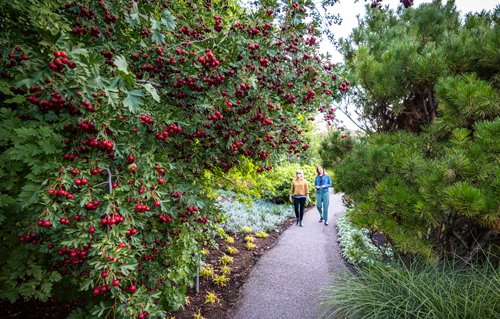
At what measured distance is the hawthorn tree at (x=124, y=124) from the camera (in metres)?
1.63

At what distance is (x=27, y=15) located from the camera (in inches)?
85.4

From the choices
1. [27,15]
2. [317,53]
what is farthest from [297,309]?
[27,15]

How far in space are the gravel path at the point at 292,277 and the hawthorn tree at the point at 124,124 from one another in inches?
57.9

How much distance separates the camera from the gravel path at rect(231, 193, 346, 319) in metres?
3.81

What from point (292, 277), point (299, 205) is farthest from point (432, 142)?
point (299, 205)

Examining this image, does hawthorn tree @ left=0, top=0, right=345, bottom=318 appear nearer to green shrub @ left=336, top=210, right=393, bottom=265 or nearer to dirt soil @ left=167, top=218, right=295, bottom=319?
dirt soil @ left=167, top=218, right=295, bottom=319

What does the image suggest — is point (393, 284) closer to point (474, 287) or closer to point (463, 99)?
point (474, 287)

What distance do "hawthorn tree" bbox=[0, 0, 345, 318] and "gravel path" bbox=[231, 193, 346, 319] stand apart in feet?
4.82

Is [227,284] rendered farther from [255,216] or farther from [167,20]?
[167,20]

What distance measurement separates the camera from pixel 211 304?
158 inches

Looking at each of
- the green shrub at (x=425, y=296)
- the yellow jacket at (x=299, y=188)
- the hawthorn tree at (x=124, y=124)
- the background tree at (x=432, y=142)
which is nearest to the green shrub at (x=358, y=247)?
the green shrub at (x=425, y=296)

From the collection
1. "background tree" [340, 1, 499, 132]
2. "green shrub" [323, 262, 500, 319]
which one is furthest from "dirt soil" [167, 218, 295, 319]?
"background tree" [340, 1, 499, 132]

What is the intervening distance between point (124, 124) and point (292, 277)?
4.02m

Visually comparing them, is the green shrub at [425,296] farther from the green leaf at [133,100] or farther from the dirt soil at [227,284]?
the green leaf at [133,100]
